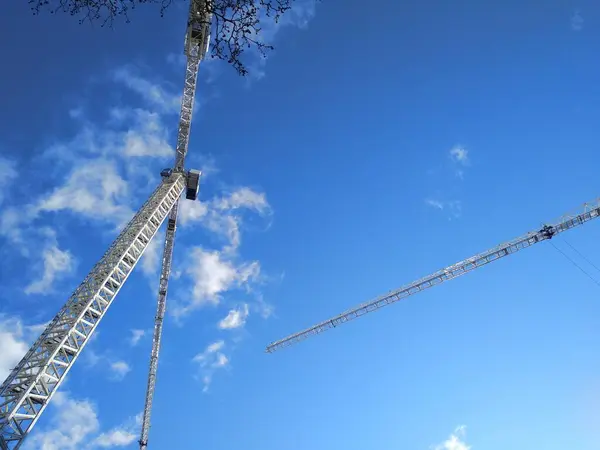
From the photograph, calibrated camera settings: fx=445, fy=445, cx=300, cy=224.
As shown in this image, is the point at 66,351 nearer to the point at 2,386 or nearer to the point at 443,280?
the point at 2,386

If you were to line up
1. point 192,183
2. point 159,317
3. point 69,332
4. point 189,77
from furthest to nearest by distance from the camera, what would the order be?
point 159,317, point 192,183, point 189,77, point 69,332

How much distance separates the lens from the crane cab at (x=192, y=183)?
5219 cm

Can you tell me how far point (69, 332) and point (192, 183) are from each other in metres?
27.8

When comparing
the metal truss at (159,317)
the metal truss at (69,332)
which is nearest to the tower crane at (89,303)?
the metal truss at (69,332)

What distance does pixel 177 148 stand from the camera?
169ft

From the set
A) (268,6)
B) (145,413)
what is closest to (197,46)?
(268,6)

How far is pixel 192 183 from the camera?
52.6 metres

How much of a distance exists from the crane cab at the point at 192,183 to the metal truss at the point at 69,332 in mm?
13956

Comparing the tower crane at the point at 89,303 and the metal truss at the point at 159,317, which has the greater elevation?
the metal truss at the point at 159,317

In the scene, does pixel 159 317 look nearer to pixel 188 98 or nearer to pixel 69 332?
pixel 188 98

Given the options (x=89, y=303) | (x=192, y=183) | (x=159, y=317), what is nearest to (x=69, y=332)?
(x=89, y=303)

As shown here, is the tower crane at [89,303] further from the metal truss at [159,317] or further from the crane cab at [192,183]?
the metal truss at [159,317]

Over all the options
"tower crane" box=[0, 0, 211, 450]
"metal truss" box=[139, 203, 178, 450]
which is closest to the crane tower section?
"tower crane" box=[0, 0, 211, 450]

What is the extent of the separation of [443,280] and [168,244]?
44.0m
